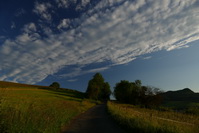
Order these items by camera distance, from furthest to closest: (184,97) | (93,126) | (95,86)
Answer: (184,97), (95,86), (93,126)

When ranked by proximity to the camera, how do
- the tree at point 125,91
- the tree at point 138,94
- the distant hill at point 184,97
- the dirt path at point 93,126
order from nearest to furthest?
the dirt path at point 93,126 → the tree at point 138,94 → the tree at point 125,91 → the distant hill at point 184,97

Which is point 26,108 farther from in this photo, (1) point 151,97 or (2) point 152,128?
(1) point 151,97

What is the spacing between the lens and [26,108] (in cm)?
848

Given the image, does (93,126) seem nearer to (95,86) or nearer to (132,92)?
(95,86)

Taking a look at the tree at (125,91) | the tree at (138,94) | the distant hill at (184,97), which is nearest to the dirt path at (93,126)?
the tree at (138,94)

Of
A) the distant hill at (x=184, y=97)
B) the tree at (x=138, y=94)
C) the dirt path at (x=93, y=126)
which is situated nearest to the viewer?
the dirt path at (x=93, y=126)

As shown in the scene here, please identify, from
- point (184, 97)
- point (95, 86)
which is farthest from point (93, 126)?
point (184, 97)

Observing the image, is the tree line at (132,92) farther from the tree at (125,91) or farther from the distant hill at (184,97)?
the distant hill at (184,97)

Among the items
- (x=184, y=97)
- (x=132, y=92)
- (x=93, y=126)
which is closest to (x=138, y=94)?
(x=132, y=92)

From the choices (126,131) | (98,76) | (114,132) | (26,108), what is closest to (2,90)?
(26,108)

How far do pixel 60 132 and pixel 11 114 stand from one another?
3.81m

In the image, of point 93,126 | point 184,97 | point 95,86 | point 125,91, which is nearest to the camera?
point 93,126

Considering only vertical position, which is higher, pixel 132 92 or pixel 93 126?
pixel 132 92

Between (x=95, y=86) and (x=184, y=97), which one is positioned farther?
(x=184, y=97)
